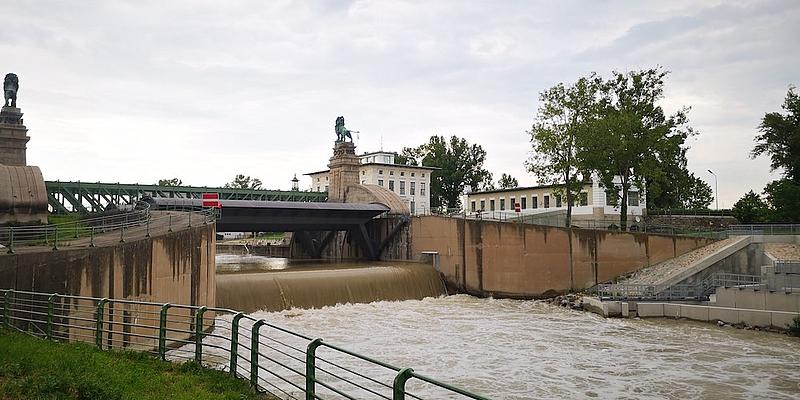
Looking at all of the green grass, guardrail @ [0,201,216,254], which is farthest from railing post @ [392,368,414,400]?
guardrail @ [0,201,216,254]

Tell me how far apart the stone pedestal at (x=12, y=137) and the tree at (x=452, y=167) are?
56299 millimetres

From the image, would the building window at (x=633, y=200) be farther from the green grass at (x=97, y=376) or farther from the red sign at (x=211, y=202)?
the green grass at (x=97, y=376)

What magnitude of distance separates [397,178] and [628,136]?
107 feet

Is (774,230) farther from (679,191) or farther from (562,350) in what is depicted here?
(679,191)

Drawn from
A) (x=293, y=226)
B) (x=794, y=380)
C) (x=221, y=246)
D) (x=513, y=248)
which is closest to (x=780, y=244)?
(x=513, y=248)

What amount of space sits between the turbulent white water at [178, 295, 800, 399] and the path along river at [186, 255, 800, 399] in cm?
3

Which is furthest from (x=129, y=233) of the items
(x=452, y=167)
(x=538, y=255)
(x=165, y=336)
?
(x=452, y=167)

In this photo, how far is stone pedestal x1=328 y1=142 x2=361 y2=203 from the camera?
47.7m

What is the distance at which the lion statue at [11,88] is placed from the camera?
29.8 m

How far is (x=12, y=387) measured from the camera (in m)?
7.96

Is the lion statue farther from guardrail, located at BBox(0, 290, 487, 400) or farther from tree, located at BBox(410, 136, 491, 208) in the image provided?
tree, located at BBox(410, 136, 491, 208)

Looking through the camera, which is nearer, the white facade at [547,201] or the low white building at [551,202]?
the low white building at [551,202]

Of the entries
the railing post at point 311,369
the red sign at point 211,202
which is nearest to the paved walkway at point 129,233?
the red sign at point 211,202

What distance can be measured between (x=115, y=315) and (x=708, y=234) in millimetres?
35601
